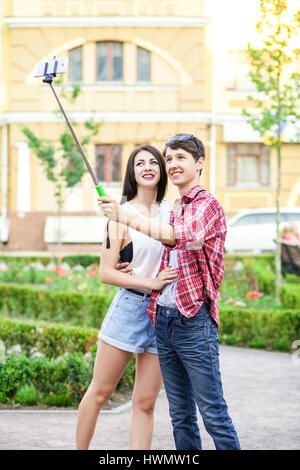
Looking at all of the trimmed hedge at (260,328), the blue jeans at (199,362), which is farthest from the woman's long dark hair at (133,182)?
the trimmed hedge at (260,328)

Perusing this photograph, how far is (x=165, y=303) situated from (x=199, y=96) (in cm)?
2190

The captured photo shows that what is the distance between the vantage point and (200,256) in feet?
11.5

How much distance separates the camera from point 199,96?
985 inches

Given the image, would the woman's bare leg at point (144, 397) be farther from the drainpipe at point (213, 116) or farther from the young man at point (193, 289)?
the drainpipe at point (213, 116)

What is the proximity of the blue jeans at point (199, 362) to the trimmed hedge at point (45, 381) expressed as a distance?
2.45m

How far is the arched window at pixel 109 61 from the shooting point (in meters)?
25.1

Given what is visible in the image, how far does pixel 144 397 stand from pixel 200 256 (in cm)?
86

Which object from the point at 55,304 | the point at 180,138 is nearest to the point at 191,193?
the point at 180,138

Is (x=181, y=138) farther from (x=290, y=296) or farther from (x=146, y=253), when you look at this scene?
(x=290, y=296)

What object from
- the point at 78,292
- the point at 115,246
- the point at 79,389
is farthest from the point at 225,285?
the point at 115,246

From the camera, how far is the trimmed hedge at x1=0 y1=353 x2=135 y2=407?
5992 millimetres

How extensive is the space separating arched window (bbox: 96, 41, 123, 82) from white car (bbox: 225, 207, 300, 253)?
699cm

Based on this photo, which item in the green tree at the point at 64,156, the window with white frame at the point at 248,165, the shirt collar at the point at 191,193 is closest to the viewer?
the shirt collar at the point at 191,193

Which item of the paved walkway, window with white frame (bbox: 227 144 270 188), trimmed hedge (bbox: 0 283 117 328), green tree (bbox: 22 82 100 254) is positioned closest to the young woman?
the paved walkway
